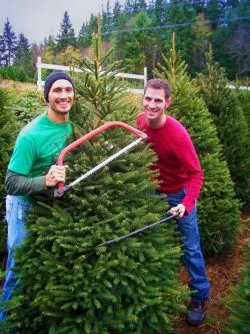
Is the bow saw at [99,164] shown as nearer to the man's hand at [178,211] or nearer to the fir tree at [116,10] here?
the man's hand at [178,211]

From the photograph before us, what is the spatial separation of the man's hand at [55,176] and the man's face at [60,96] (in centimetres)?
52

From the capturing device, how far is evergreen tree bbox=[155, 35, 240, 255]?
224 inches

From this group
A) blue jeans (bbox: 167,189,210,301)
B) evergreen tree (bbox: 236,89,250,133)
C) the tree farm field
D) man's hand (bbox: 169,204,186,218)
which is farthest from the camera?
evergreen tree (bbox: 236,89,250,133)

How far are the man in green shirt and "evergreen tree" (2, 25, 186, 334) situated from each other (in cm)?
13

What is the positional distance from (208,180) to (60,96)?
3.14 meters

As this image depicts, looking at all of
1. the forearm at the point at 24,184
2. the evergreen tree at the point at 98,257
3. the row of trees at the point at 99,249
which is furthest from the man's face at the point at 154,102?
the forearm at the point at 24,184

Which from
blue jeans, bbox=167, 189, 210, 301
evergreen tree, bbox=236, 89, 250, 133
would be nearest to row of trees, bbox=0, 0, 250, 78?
evergreen tree, bbox=236, 89, 250, 133

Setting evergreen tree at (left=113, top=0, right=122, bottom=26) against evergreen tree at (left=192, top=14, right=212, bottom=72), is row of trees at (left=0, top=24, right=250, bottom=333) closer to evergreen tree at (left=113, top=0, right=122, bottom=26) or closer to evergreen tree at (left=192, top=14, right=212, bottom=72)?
evergreen tree at (left=192, top=14, right=212, bottom=72)

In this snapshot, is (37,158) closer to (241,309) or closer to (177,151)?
(177,151)

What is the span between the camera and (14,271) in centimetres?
317

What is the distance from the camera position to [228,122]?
25.2 ft

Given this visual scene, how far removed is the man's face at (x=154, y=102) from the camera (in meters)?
3.72

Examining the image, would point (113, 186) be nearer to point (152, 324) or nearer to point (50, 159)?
point (50, 159)

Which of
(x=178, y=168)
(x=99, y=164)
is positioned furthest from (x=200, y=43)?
(x=99, y=164)
